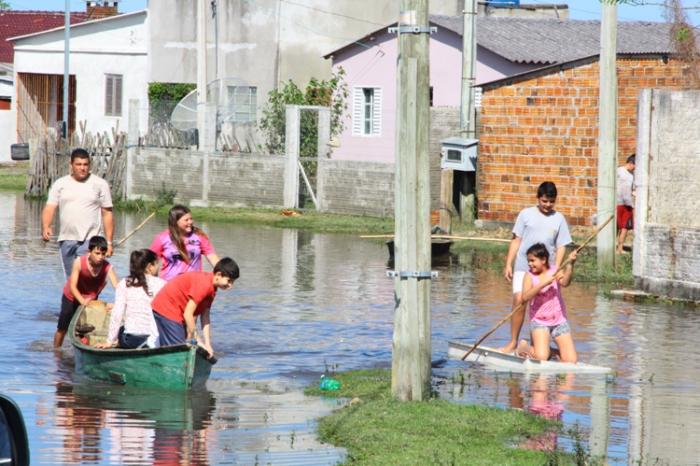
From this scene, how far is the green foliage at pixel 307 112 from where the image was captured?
3356cm

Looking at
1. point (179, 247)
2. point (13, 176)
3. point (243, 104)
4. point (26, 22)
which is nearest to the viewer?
point (179, 247)

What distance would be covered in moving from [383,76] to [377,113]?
42.2 inches

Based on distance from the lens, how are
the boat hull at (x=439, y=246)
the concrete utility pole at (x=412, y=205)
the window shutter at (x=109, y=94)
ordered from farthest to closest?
the window shutter at (x=109, y=94) < the boat hull at (x=439, y=246) < the concrete utility pole at (x=412, y=205)

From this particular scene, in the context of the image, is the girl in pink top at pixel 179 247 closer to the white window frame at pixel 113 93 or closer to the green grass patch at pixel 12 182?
the green grass patch at pixel 12 182

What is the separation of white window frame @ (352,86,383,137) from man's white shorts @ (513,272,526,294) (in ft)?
89.9

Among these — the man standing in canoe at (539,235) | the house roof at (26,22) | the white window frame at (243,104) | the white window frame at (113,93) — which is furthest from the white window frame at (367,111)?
the man standing in canoe at (539,235)

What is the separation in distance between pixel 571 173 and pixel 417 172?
16.6m

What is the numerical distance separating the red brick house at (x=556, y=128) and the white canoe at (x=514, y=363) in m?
12.2

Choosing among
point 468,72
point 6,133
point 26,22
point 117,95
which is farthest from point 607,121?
point 26,22

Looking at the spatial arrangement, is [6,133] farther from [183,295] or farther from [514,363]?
[183,295]

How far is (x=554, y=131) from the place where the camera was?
1096 inches

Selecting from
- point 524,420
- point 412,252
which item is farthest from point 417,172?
point 524,420

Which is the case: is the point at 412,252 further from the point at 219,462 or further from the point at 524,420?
the point at 219,462

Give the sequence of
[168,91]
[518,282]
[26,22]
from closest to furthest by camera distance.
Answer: [518,282], [168,91], [26,22]
